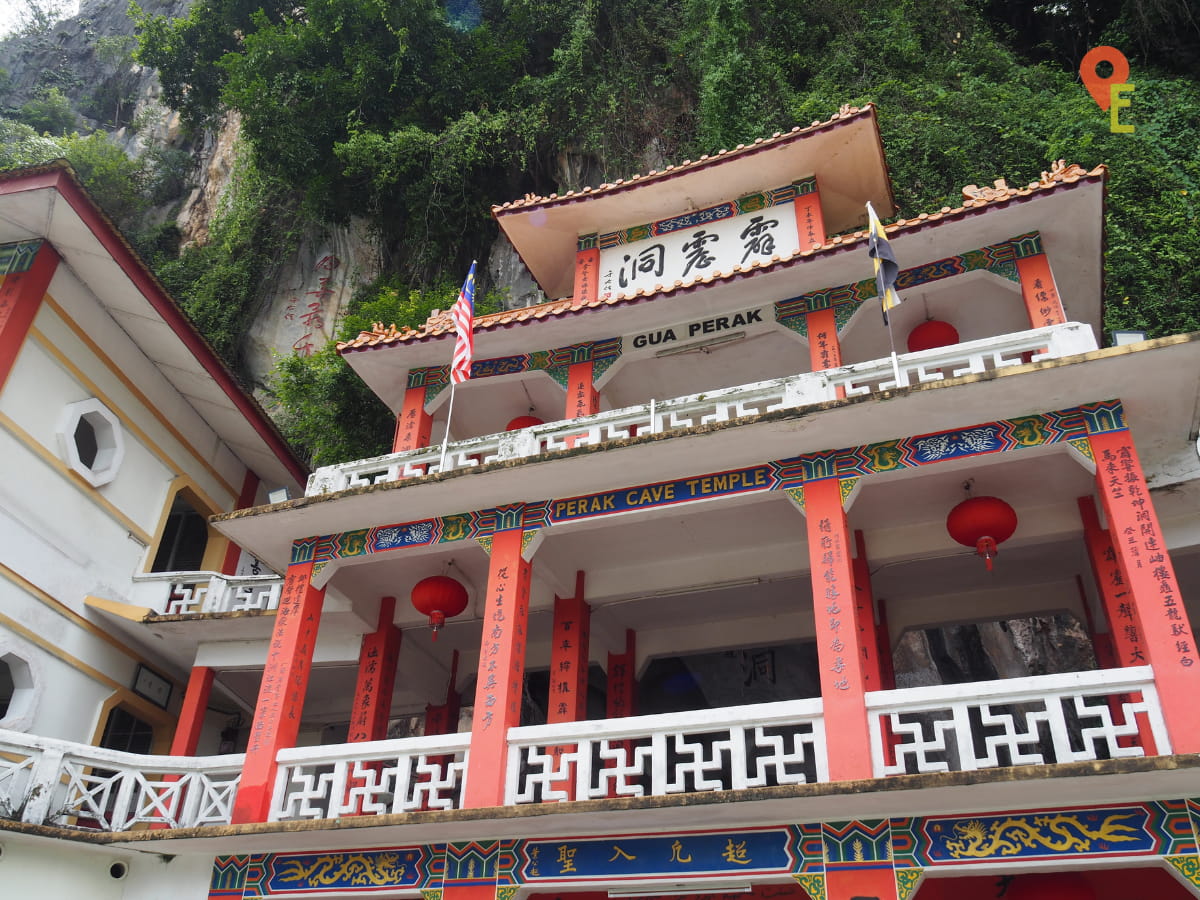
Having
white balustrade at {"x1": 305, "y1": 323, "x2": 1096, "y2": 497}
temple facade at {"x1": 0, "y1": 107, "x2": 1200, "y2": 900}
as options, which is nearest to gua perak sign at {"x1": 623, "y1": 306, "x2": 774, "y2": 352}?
temple facade at {"x1": 0, "y1": 107, "x2": 1200, "y2": 900}

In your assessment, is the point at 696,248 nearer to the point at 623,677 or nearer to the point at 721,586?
the point at 721,586

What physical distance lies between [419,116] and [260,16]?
13.6 feet

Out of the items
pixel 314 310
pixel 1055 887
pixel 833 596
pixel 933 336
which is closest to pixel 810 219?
pixel 933 336

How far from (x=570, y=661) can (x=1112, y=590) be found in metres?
5.29

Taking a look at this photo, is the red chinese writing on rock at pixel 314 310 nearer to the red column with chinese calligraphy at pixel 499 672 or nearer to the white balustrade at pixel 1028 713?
the red column with chinese calligraphy at pixel 499 672

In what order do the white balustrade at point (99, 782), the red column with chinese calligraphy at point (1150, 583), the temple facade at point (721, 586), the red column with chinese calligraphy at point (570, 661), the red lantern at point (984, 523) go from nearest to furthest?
the red column with chinese calligraphy at point (1150, 583) < the temple facade at point (721, 586) < the red lantern at point (984, 523) < the white balustrade at point (99, 782) < the red column with chinese calligraphy at point (570, 661)

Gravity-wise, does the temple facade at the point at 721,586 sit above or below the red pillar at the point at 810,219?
below

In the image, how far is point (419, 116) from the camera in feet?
69.9

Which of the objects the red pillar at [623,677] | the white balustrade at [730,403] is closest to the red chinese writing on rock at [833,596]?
the white balustrade at [730,403]

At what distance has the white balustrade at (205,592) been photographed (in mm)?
13586

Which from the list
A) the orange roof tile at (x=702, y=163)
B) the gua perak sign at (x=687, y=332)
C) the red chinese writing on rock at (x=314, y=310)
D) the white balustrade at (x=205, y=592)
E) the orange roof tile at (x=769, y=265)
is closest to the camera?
the orange roof tile at (x=769, y=265)

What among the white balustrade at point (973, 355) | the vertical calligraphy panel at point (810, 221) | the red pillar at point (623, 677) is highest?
the vertical calligraphy panel at point (810, 221)

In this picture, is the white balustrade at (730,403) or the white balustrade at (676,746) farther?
the white balustrade at (730,403)

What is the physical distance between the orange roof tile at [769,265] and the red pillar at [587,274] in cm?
91
